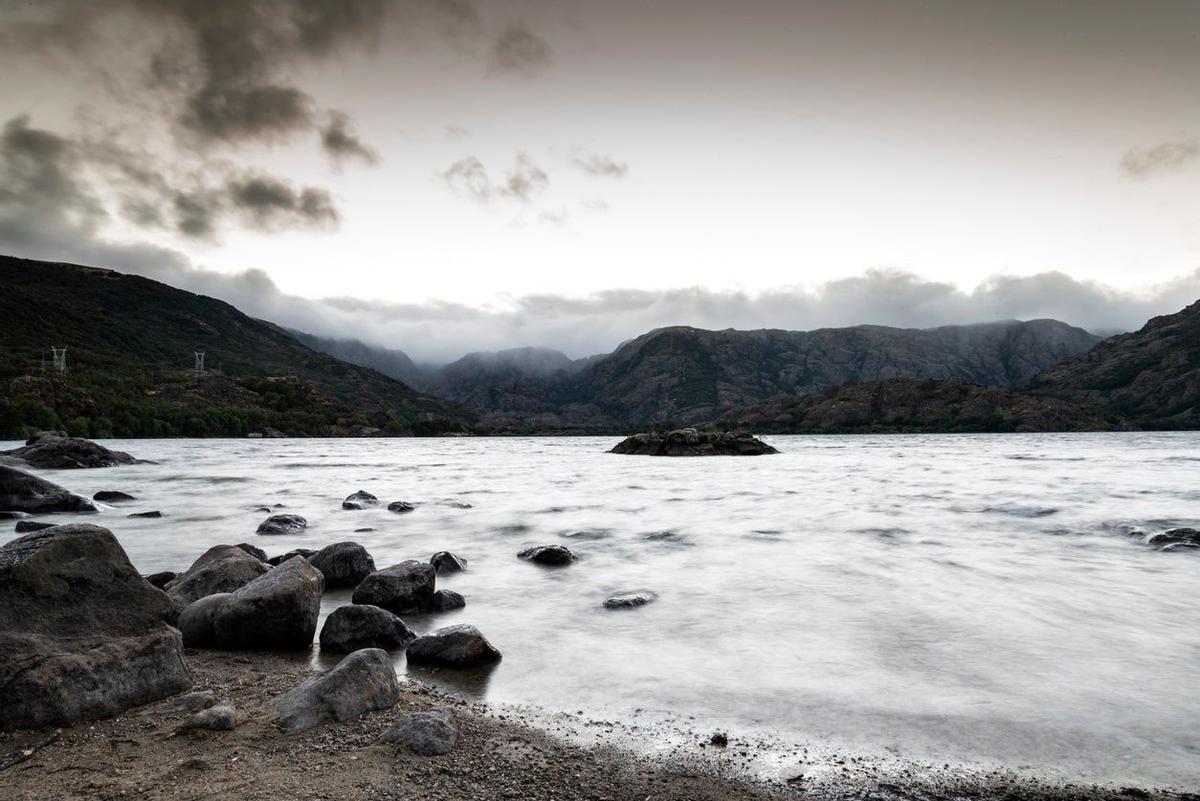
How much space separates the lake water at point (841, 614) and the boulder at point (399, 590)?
63cm

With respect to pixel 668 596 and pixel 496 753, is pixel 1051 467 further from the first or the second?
pixel 496 753

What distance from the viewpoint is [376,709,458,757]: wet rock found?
6066mm

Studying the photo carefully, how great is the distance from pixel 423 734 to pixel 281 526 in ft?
59.7

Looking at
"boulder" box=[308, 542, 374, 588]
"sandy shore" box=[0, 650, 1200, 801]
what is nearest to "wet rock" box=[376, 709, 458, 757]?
"sandy shore" box=[0, 650, 1200, 801]

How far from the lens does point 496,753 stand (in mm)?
6242

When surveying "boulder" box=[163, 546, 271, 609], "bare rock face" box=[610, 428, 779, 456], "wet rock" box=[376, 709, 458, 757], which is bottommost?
"bare rock face" box=[610, 428, 779, 456]

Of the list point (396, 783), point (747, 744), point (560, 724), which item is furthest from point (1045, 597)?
point (396, 783)

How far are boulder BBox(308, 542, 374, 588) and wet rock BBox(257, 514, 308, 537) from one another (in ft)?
27.6

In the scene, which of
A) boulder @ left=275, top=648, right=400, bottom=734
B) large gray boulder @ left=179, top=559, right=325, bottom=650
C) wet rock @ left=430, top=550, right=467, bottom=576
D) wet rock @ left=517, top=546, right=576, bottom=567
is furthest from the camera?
wet rock @ left=517, top=546, right=576, bottom=567

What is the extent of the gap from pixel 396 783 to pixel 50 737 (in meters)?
3.40

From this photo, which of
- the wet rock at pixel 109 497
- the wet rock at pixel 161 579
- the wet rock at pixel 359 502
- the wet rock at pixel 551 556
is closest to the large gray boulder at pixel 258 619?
the wet rock at pixel 161 579

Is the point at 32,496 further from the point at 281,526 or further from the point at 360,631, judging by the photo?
the point at 360,631

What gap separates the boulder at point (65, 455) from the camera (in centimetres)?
4874

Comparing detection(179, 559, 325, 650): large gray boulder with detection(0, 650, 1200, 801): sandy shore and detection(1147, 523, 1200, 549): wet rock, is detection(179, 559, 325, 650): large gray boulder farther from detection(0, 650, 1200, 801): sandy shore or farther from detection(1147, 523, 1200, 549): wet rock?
detection(1147, 523, 1200, 549): wet rock
